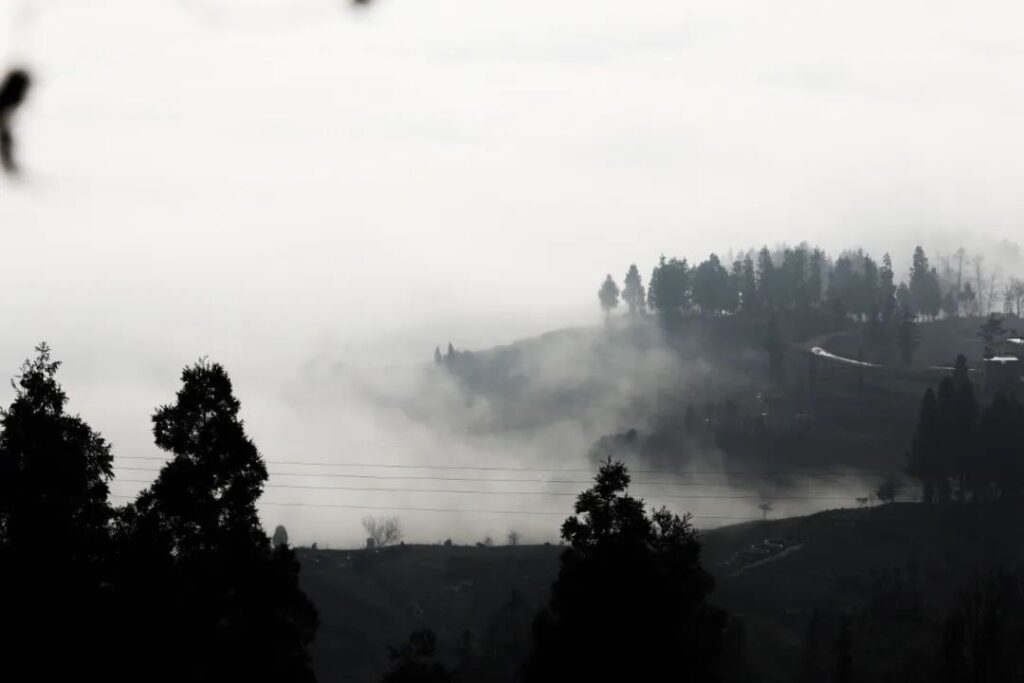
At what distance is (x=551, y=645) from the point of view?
4388 centimetres

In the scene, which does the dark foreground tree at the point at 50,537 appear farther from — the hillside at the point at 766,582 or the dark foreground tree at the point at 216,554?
the hillside at the point at 766,582

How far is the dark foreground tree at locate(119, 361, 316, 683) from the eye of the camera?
119 feet

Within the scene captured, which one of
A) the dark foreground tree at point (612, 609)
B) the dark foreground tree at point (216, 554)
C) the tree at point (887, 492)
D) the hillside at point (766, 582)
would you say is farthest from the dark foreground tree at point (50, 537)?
the tree at point (887, 492)

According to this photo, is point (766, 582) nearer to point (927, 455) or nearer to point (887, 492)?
point (927, 455)

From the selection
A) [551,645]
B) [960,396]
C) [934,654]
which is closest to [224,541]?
[551,645]

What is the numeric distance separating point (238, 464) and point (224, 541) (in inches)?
98.8

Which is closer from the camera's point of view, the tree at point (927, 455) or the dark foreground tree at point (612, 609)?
the dark foreground tree at point (612, 609)

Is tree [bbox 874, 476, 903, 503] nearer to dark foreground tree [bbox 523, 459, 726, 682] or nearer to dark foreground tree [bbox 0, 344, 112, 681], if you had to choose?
dark foreground tree [bbox 523, 459, 726, 682]

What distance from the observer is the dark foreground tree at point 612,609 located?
42.8m

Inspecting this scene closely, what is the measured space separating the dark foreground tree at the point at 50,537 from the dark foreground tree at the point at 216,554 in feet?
5.72

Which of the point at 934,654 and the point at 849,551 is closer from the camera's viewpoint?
the point at 934,654

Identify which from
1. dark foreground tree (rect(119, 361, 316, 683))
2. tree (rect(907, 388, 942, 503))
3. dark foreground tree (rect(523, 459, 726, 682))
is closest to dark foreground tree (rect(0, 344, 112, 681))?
dark foreground tree (rect(119, 361, 316, 683))

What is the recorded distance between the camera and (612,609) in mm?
42969

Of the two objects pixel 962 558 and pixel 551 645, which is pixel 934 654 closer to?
pixel 962 558
